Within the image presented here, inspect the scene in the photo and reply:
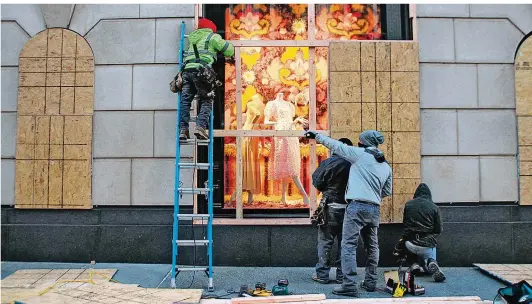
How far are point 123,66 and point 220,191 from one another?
2.50 metres

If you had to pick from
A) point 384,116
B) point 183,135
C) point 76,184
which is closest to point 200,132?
point 183,135

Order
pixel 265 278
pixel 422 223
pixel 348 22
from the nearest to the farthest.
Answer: pixel 422 223 < pixel 265 278 < pixel 348 22

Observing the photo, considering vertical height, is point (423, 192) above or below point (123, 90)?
below

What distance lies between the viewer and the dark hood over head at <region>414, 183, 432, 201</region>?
668cm

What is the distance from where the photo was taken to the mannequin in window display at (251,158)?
24.4 ft

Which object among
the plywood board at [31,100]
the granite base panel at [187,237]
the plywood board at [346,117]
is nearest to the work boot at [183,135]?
the granite base panel at [187,237]

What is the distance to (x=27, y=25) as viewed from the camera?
7.41m

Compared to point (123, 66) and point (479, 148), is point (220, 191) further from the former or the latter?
point (479, 148)

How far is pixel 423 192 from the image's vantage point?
670 centimetres

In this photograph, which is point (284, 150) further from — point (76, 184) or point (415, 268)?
point (76, 184)

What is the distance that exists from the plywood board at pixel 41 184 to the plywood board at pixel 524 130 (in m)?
7.42

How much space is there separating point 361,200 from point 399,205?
170cm

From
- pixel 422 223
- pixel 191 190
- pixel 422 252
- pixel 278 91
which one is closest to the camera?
pixel 191 190

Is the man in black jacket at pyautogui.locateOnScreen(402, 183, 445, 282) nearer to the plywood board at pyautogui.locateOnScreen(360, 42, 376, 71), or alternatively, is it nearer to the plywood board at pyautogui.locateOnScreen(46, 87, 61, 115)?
the plywood board at pyautogui.locateOnScreen(360, 42, 376, 71)
